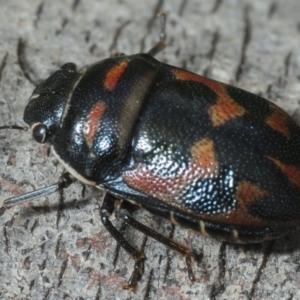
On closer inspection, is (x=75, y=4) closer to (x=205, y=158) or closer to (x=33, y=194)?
(x=33, y=194)

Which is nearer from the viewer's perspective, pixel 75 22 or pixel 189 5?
pixel 75 22

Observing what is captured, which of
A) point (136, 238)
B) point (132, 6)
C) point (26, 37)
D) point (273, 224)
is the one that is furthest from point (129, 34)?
point (273, 224)

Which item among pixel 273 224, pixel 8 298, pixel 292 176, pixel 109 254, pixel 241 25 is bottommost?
pixel 8 298

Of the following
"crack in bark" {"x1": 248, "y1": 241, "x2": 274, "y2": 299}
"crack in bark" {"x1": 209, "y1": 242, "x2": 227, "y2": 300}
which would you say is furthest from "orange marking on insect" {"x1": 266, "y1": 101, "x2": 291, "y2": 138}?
"crack in bark" {"x1": 209, "y1": 242, "x2": 227, "y2": 300}

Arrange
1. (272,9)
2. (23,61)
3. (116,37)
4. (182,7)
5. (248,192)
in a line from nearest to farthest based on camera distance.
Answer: (248,192), (23,61), (116,37), (182,7), (272,9)

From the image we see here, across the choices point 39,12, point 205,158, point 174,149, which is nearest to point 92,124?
point 174,149

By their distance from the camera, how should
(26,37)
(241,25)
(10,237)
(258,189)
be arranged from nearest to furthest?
(258,189) < (10,237) < (26,37) < (241,25)

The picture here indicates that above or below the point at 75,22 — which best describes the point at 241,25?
above

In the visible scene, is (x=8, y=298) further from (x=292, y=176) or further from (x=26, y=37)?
(x=26, y=37)
